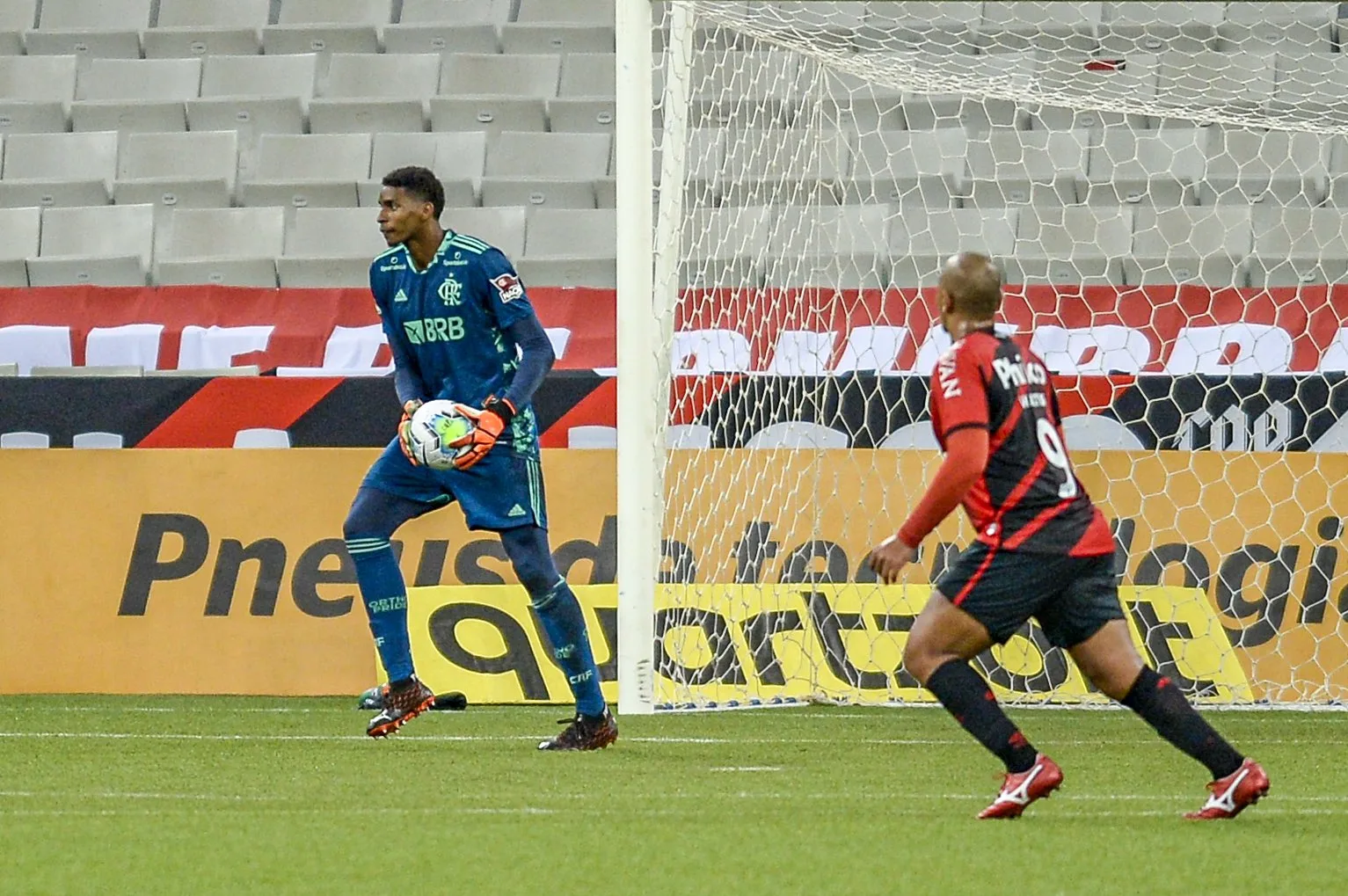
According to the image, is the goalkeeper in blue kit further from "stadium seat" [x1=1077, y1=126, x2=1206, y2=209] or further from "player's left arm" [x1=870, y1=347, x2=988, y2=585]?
"stadium seat" [x1=1077, y1=126, x2=1206, y2=209]

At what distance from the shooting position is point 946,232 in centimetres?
1105

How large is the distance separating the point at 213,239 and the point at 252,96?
134 centimetres

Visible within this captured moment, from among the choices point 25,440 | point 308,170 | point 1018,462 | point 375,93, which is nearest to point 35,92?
point 308,170

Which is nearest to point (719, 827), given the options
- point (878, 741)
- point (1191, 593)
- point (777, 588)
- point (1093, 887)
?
point (1093, 887)

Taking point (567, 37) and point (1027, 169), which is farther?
point (567, 37)

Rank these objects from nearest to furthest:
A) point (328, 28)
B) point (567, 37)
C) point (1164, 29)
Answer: point (1164, 29)
point (567, 37)
point (328, 28)

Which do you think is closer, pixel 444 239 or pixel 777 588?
pixel 444 239

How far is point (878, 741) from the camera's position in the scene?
6.60 meters

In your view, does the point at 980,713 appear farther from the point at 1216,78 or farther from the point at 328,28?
the point at 328,28

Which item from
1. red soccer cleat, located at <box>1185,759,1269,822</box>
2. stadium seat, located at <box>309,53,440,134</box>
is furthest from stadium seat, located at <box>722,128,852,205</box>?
red soccer cleat, located at <box>1185,759,1269,822</box>

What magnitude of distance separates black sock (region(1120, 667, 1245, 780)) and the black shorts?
18 centimetres

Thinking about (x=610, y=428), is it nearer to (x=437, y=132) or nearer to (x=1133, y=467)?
(x=1133, y=467)

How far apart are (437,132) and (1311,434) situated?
6143 millimetres

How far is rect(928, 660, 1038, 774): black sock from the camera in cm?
455
